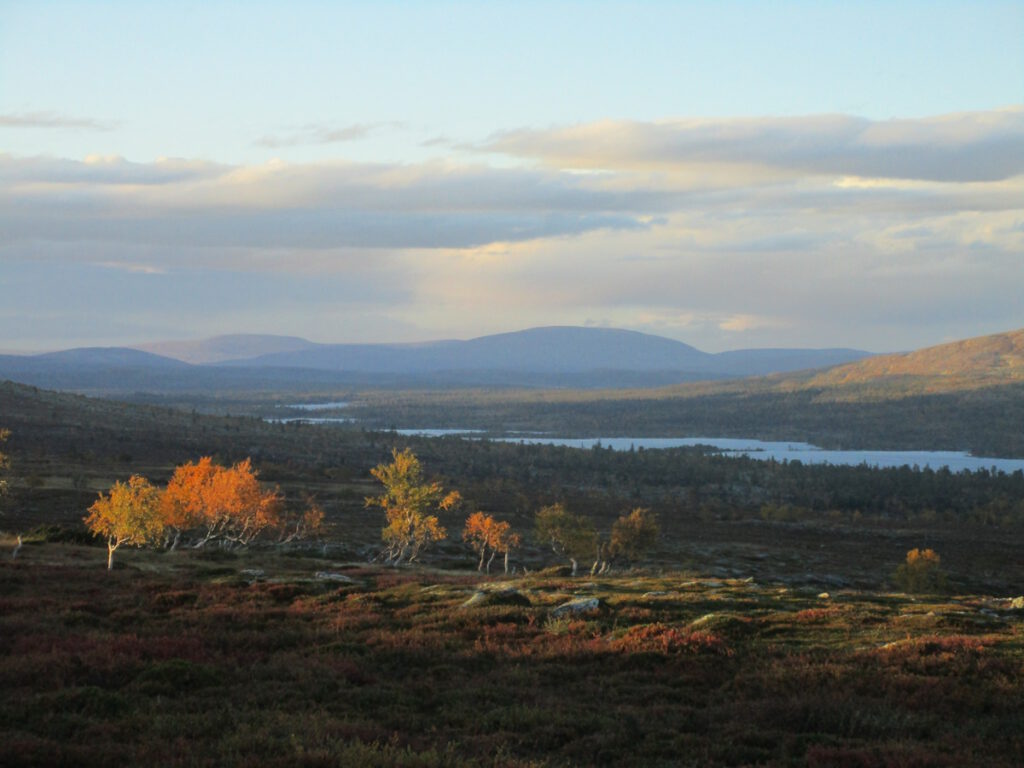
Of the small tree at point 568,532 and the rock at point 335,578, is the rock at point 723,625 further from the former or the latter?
the small tree at point 568,532

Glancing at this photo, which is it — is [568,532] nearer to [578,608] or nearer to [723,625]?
[578,608]

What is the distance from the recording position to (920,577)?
67.8m

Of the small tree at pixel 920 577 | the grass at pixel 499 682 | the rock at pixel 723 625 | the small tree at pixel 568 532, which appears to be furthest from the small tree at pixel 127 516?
the small tree at pixel 920 577

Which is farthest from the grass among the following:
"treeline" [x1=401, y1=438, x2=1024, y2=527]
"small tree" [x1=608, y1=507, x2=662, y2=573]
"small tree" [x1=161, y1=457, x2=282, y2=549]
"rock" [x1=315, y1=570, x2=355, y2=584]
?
"treeline" [x1=401, y1=438, x2=1024, y2=527]

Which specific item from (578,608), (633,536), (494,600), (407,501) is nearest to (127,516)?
(407,501)

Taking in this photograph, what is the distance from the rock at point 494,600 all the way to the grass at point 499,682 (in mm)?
625

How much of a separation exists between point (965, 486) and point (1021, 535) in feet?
188

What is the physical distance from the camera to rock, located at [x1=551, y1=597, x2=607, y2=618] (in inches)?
1078

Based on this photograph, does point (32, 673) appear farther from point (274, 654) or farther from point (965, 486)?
point (965, 486)

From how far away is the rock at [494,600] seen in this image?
96.2 ft

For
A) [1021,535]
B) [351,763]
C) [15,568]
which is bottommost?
[1021,535]

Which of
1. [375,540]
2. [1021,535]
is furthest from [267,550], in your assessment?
[1021,535]

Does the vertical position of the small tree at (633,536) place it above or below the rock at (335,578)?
below

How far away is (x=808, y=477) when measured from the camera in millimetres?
185875
